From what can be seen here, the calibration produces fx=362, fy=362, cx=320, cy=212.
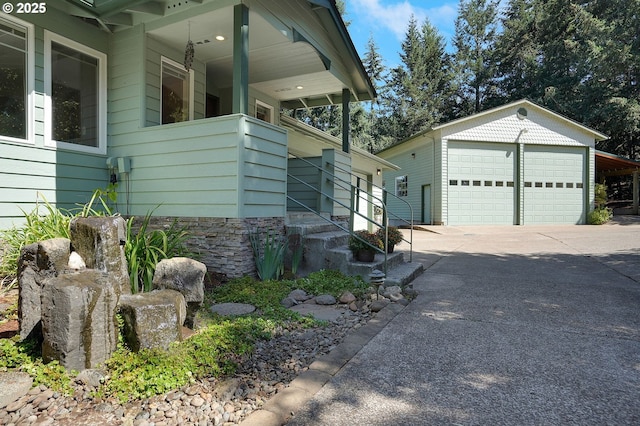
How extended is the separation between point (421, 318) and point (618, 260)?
5.76 metres

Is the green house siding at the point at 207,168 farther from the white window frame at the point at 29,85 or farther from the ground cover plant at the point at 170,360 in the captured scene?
the ground cover plant at the point at 170,360

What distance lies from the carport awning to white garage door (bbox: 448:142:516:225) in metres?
4.55

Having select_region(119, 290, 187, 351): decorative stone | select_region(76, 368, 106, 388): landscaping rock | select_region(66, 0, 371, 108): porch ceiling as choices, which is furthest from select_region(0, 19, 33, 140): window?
select_region(76, 368, 106, 388): landscaping rock

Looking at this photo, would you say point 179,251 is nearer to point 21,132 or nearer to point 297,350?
point 297,350

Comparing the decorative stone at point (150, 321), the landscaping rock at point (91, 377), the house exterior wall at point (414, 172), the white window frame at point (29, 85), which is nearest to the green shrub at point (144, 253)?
the decorative stone at point (150, 321)

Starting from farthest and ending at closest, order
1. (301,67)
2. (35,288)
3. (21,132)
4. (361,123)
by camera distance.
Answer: (361,123) < (301,67) < (21,132) < (35,288)

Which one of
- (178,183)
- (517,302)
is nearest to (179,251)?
(178,183)

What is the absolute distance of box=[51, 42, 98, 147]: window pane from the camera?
5.02m

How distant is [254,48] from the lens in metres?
6.10

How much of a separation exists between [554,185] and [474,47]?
66.4 feet

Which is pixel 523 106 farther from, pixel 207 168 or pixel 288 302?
pixel 288 302

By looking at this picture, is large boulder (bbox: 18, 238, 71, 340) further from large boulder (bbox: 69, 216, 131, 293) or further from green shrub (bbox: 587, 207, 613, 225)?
green shrub (bbox: 587, 207, 613, 225)

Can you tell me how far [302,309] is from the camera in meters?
3.91

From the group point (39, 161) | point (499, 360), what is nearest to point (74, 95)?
point (39, 161)
